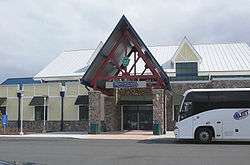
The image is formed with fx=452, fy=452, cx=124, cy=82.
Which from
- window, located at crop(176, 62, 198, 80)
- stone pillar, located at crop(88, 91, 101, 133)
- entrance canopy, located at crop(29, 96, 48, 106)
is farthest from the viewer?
window, located at crop(176, 62, 198, 80)

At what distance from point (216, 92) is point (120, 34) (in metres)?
11.7

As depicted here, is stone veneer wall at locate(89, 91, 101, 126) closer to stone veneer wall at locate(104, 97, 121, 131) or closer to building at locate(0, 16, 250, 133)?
building at locate(0, 16, 250, 133)

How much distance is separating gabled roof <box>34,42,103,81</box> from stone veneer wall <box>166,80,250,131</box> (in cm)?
1141

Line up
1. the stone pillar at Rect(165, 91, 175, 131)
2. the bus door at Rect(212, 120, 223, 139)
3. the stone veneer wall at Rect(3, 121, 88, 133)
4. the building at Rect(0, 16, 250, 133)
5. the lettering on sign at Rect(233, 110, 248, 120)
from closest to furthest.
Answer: the lettering on sign at Rect(233, 110, 248, 120) < the bus door at Rect(212, 120, 223, 139) < the building at Rect(0, 16, 250, 133) < the stone pillar at Rect(165, 91, 175, 131) < the stone veneer wall at Rect(3, 121, 88, 133)

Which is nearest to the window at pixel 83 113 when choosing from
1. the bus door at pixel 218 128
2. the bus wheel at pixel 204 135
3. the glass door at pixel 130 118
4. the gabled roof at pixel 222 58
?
the glass door at pixel 130 118

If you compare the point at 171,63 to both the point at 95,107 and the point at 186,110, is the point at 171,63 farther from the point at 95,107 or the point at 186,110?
the point at 186,110

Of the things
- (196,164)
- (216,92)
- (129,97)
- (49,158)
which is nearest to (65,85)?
(129,97)

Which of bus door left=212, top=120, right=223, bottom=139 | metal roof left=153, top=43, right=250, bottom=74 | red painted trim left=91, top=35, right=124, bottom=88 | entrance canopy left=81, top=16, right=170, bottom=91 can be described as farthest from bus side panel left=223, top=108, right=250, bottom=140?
metal roof left=153, top=43, right=250, bottom=74

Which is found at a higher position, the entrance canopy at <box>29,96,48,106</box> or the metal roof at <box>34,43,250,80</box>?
the metal roof at <box>34,43,250,80</box>

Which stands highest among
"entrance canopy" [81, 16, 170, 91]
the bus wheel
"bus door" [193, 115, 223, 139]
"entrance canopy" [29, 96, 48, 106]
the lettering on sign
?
"entrance canopy" [81, 16, 170, 91]

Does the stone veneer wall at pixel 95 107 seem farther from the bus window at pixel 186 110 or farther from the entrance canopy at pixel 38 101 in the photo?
the bus window at pixel 186 110

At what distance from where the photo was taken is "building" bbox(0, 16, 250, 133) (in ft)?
116

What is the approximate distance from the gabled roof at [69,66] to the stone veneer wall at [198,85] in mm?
11414

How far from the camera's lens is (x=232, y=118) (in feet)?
84.4
